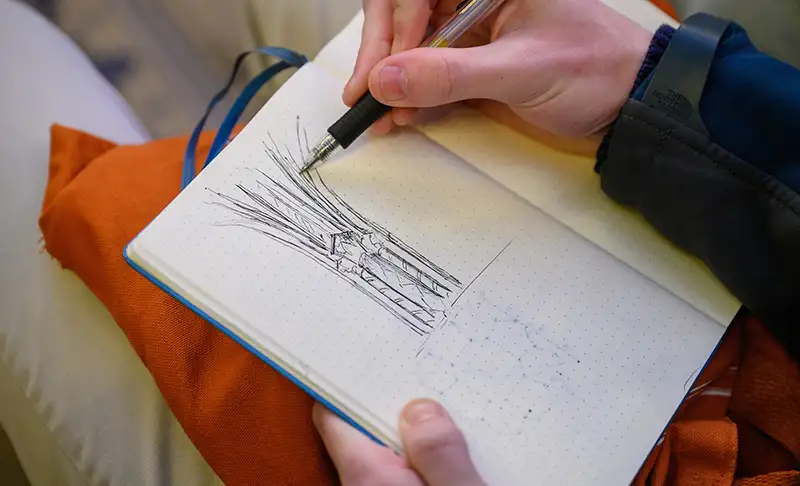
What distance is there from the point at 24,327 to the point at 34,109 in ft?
0.75

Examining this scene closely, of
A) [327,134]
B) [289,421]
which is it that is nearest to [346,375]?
[289,421]

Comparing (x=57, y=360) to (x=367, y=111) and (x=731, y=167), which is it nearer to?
(x=367, y=111)

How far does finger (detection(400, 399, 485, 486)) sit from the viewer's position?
1.35 feet

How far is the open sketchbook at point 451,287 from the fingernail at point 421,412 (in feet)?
0.03

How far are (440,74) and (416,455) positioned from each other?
0.27 metres

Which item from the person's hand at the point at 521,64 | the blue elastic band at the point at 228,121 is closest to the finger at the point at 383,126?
the person's hand at the point at 521,64

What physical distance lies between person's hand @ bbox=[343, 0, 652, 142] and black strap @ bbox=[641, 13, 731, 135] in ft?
0.10

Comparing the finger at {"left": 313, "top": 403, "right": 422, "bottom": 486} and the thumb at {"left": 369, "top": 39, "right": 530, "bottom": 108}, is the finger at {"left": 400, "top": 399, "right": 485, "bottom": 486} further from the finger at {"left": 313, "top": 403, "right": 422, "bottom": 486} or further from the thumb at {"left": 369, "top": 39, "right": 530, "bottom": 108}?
the thumb at {"left": 369, "top": 39, "right": 530, "bottom": 108}

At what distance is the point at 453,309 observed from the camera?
1.56ft

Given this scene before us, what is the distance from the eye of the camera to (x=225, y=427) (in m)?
0.50

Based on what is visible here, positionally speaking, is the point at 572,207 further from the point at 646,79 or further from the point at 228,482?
the point at 228,482

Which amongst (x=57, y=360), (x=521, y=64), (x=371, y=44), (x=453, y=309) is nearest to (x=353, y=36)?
(x=371, y=44)

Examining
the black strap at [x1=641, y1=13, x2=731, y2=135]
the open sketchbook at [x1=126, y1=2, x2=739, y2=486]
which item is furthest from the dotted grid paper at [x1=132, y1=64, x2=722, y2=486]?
the black strap at [x1=641, y1=13, x2=731, y2=135]

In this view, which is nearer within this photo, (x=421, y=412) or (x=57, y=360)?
(x=421, y=412)
